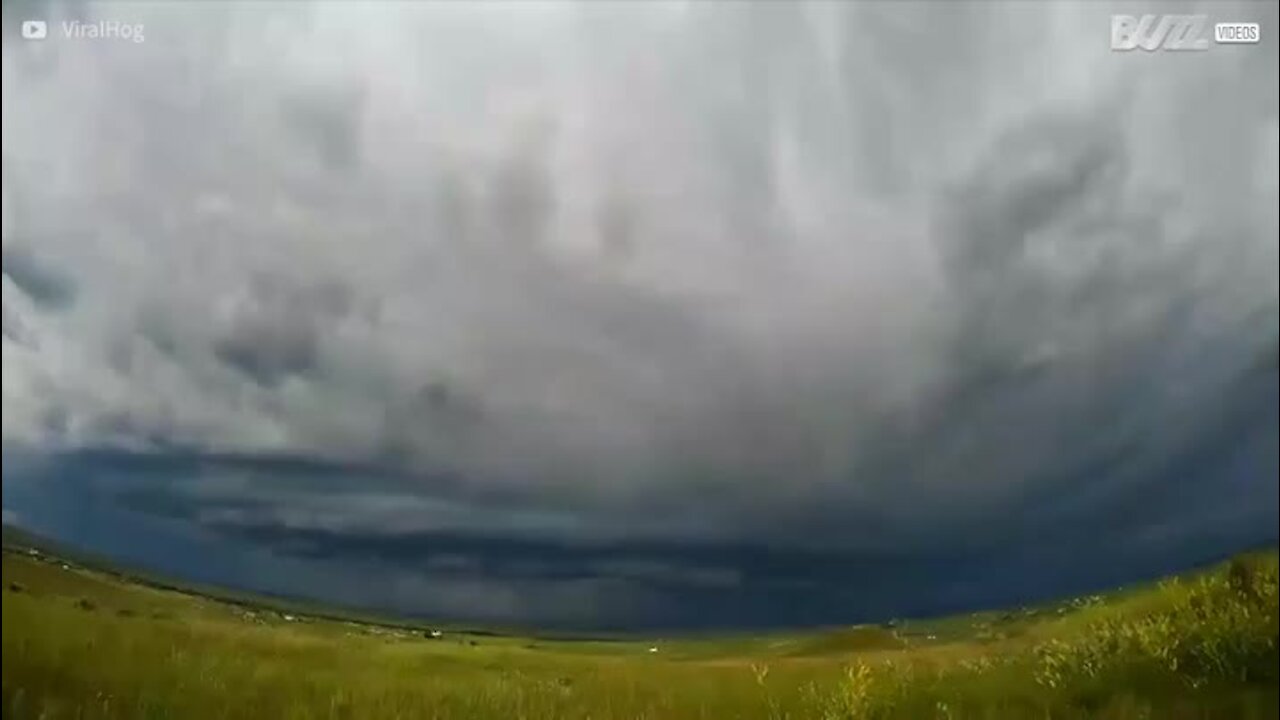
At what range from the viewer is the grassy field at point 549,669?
3.51 meters

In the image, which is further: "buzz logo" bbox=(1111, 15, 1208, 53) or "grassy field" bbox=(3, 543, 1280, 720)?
"buzz logo" bbox=(1111, 15, 1208, 53)

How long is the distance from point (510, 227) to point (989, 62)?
138 centimetres

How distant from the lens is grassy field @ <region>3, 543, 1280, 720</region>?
3512 mm

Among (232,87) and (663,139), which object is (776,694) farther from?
(232,87)

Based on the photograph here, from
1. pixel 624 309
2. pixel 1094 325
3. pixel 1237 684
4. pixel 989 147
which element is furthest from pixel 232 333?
pixel 1237 684

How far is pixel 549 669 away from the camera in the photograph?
3.56m

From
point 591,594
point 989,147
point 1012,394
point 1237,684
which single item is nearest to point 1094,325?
point 1012,394

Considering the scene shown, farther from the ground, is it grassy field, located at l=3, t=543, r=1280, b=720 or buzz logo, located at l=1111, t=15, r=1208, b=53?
buzz logo, located at l=1111, t=15, r=1208, b=53

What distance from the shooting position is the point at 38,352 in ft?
11.7

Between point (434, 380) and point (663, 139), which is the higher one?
point (663, 139)

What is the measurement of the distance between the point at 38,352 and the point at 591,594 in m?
1.62

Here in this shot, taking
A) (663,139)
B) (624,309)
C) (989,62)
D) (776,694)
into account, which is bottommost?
(776,694)

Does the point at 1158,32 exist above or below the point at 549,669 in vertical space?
above

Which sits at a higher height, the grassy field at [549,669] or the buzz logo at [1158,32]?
the buzz logo at [1158,32]
